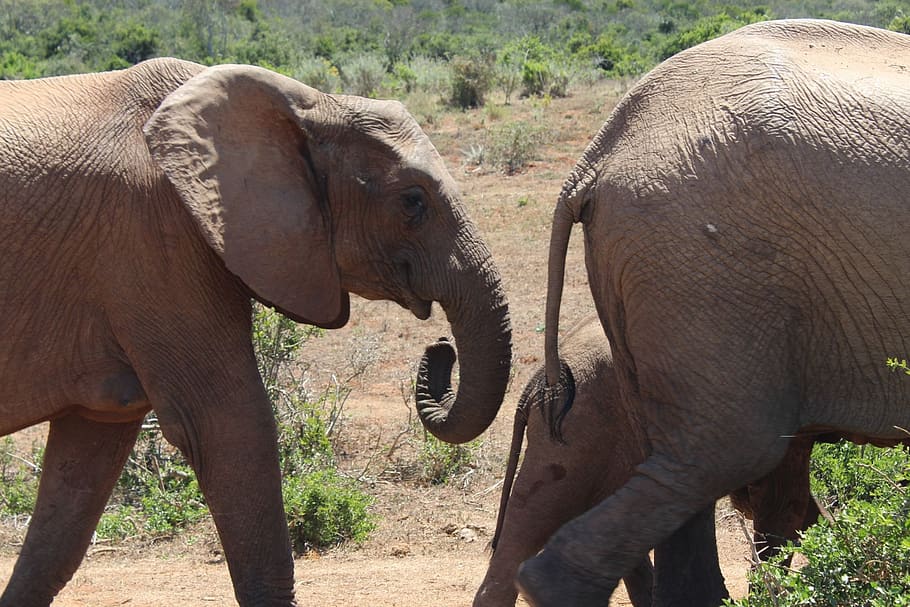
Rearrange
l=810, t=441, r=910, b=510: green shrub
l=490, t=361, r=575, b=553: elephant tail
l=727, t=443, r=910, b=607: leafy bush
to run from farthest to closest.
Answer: l=810, t=441, r=910, b=510: green shrub → l=490, t=361, r=575, b=553: elephant tail → l=727, t=443, r=910, b=607: leafy bush

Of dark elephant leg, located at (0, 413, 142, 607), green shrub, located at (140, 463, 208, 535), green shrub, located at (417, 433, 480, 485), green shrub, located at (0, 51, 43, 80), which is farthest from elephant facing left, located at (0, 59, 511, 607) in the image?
green shrub, located at (0, 51, 43, 80)

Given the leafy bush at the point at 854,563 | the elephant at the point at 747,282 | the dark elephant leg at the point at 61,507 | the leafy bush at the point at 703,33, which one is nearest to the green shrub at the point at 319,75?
the leafy bush at the point at 703,33

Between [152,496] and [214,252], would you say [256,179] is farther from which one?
[152,496]

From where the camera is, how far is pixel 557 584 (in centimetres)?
359

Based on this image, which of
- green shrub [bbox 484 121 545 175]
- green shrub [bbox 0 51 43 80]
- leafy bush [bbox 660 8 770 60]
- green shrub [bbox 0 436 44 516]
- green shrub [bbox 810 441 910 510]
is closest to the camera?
green shrub [bbox 810 441 910 510]

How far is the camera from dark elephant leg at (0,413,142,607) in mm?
4637

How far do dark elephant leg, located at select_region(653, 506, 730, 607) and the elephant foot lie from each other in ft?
1.92

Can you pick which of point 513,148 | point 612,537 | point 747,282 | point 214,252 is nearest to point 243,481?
Answer: point 214,252

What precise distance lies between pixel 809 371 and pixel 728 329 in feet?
0.87

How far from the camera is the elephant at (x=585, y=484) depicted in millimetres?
4188

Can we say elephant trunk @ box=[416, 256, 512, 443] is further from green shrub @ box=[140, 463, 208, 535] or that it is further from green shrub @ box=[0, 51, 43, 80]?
green shrub @ box=[0, 51, 43, 80]

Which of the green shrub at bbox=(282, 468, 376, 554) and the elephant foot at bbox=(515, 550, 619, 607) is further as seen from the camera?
the green shrub at bbox=(282, 468, 376, 554)

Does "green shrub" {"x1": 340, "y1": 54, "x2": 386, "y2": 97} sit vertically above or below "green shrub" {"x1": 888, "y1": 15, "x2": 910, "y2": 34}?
below

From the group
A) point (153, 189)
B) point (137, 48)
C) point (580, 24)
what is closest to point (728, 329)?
point (153, 189)
